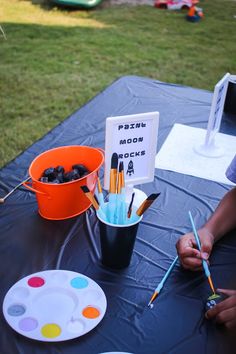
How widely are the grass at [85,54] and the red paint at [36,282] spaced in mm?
1589

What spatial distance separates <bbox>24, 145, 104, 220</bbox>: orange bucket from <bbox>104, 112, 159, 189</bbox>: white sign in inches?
2.5

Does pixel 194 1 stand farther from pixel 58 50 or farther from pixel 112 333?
pixel 112 333

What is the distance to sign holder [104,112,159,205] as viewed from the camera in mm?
923

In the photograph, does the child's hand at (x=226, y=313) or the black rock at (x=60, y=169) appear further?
the black rock at (x=60, y=169)

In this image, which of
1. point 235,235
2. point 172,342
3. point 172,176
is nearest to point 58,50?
point 172,176

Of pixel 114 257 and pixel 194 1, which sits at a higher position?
pixel 114 257

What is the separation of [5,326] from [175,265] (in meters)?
0.35

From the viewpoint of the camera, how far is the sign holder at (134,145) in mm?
923

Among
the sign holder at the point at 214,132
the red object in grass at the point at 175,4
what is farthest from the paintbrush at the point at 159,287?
the red object in grass at the point at 175,4

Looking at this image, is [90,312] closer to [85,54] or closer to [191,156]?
[191,156]

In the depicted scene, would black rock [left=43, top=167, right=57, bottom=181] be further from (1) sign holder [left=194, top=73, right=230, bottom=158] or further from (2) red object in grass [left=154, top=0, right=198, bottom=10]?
(2) red object in grass [left=154, top=0, right=198, bottom=10]

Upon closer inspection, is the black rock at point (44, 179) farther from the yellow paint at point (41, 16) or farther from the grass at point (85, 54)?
the yellow paint at point (41, 16)

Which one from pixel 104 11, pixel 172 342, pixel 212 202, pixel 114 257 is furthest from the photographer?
pixel 104 11

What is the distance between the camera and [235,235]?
0.94m
